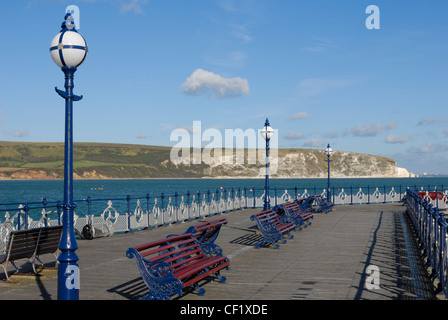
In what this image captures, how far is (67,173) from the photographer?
6695mm

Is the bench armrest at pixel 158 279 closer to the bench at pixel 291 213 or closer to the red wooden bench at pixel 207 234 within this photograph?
the red wooden bench at pixel 207 234

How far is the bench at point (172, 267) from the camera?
745cm

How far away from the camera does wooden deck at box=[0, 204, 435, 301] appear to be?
8461mm

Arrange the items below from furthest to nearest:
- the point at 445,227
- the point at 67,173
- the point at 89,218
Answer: the point at 89,218, the point at 445,227, the point at 67,173

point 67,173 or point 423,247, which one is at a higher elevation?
point 67,173

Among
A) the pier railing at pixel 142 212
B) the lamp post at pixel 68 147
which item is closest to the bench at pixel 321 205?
the pier railing at pixel 142 212

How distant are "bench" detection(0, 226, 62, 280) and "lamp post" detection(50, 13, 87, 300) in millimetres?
3519

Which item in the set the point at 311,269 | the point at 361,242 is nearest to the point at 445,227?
the point at 311,269

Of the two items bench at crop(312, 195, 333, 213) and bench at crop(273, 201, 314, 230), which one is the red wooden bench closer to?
bench at crop(273, 201, 314, 230)

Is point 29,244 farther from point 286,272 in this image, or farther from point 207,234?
point 286,272

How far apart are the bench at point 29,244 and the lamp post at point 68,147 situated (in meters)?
3.52

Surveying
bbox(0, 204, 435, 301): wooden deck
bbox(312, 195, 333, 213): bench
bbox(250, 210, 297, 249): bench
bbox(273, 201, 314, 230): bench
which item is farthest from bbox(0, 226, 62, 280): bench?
bbox(312, 195, 333, 213): bench
